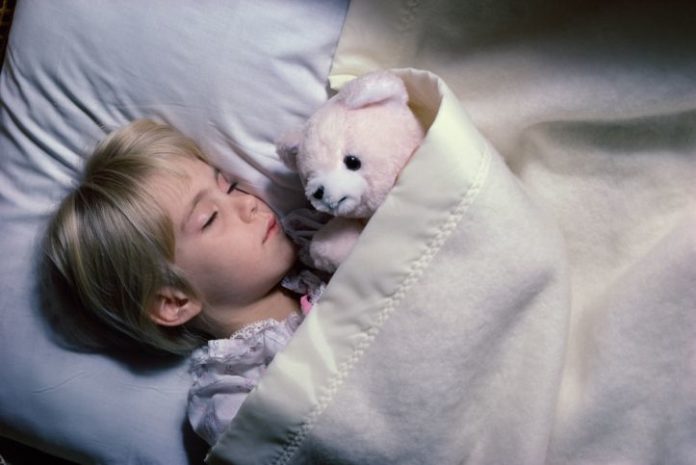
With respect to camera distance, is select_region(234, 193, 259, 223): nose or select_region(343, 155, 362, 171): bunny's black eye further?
select_region(234, 193, 259, 223): nose

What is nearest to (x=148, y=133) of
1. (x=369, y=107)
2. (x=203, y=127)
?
(x=203, y=127)

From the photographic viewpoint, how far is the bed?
73 cm

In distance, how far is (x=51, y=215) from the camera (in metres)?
0.93

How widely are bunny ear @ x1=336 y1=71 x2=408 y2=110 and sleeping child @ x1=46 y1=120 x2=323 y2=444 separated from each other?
0.20 meters

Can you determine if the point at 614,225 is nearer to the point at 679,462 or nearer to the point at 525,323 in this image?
the point at 525,323

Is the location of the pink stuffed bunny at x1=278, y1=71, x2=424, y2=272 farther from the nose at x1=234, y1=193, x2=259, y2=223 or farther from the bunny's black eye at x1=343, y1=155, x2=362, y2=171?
the nose at x1=234, y1=193, x2=259, y2=223

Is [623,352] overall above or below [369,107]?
below

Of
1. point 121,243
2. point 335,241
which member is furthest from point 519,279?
point 121,243

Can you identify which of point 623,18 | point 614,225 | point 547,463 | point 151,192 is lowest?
point 547,463

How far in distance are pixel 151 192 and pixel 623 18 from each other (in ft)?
1.74

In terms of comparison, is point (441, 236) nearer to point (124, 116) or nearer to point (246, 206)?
point (246, 206)

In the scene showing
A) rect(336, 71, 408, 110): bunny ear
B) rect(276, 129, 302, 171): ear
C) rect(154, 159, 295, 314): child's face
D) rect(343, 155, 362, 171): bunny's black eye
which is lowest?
rect(154, 159, 295, 314): child's face

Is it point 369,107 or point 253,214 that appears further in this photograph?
point 253,214

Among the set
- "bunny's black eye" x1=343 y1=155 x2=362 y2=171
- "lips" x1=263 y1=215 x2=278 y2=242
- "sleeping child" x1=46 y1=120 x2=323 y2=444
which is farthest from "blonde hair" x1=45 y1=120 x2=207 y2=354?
"bunny's black eye" x1=343 y1=155 x2=362 y2=171
